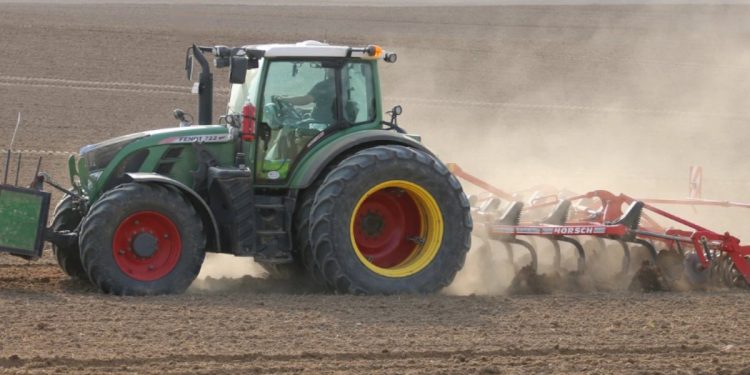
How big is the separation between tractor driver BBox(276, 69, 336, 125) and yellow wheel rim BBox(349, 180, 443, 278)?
2.31 ft

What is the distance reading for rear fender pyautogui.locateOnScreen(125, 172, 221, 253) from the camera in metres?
9.12

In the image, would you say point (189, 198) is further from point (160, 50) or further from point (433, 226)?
point (160, 50)

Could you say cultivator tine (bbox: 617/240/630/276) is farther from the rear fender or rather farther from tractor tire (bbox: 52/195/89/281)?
tractor tire (bbox: 52/195/89/281)

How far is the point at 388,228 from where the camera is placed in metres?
9.92

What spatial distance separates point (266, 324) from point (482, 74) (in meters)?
18.8

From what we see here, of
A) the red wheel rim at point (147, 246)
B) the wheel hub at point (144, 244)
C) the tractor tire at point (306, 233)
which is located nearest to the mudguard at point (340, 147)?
the tractor tire at point (306, 233)

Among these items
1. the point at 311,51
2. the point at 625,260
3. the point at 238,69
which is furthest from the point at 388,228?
the point at 625,260

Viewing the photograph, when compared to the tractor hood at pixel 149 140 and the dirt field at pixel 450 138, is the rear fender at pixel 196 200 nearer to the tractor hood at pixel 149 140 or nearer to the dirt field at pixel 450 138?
the tractor hood at pixel 149 140

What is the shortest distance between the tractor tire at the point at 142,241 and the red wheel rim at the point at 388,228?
1361 millimetres

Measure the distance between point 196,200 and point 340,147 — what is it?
3.76 feet

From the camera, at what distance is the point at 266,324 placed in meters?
8.23

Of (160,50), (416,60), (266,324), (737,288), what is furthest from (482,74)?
(266,324)

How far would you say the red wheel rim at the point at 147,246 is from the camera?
9070 mm

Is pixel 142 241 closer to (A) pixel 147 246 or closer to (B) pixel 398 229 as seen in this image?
(A) pixel 147 246
